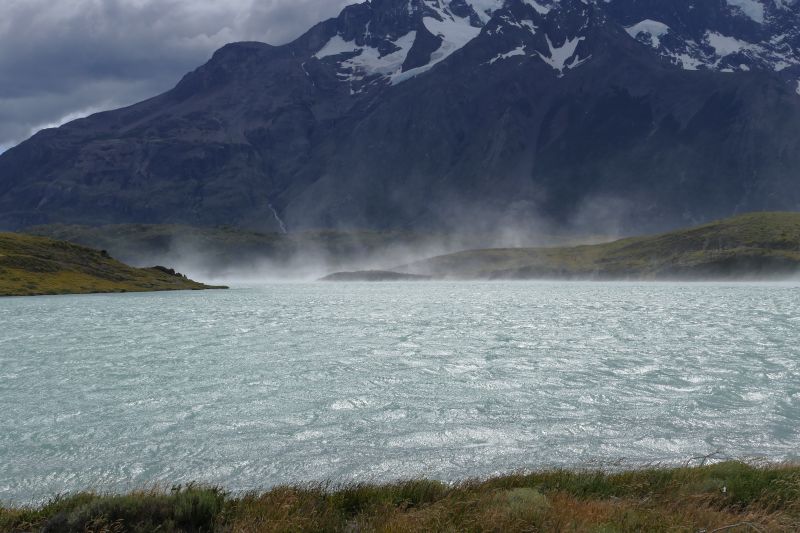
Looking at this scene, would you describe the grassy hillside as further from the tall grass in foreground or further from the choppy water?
the tall grass in foreground

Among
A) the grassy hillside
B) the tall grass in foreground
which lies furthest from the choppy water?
the grassy hillside

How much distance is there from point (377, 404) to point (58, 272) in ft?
545

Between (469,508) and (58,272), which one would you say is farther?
(58,272)

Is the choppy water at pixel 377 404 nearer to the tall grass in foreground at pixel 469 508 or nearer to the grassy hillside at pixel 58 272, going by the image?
the tall grass in foreground at pixel 469 508

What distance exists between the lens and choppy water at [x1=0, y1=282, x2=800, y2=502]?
861 inches

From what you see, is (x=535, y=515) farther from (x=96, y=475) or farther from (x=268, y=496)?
(x=96, y=475)

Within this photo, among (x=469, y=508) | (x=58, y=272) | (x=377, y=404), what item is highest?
(x=58, y=272)

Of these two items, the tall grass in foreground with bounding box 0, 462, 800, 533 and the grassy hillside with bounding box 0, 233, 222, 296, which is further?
the grassy hillside with bounding box 0, 233, 222, 296

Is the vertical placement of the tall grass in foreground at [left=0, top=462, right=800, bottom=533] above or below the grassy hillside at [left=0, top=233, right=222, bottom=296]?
below

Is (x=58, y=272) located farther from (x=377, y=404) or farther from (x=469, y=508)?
(x=469, y=508)

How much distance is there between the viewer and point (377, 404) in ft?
98.2

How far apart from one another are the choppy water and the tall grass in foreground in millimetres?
3700

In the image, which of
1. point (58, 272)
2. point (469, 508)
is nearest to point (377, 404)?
point (469, 508)

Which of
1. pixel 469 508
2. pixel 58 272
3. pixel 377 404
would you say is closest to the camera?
pixel 469 508
